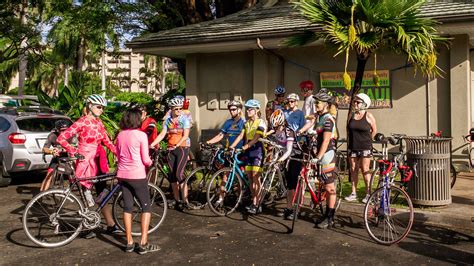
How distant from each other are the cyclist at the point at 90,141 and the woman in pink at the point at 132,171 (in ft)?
2.83

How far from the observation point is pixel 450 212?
22.7ft

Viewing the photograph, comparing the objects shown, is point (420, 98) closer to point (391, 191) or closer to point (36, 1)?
point (391, 191)

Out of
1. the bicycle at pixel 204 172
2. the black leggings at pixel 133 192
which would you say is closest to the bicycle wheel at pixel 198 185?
the bicycle at pixel 204 172

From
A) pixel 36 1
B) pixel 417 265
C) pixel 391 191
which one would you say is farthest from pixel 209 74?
pixel 36 1

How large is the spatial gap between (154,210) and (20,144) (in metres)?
4.66

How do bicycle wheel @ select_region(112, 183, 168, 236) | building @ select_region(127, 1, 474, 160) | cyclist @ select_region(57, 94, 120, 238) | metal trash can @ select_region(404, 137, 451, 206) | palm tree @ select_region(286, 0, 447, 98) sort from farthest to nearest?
building @ select_region(127, 1, 474, 160) < palm tree @ select_region(286, 0, 447, 98) < metal trash can @ select_region(404, 137, 451, 206) < cyclist @ select_region(57, 94, 120, 238) < bicycle wheel @ select_region(112, 183, 168, 236)

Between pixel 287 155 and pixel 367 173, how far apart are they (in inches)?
66.5

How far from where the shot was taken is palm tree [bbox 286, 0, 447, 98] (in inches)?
313

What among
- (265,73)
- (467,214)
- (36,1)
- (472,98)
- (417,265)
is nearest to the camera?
(417,265)

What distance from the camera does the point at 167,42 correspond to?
508 inches

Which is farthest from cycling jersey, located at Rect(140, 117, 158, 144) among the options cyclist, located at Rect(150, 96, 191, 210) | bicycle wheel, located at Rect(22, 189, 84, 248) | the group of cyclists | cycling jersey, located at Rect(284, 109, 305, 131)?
bicycle wheel, located at Rect(22, 189, 84, 248)

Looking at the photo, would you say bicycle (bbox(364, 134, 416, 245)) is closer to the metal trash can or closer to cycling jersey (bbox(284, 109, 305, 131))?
the metal trash can

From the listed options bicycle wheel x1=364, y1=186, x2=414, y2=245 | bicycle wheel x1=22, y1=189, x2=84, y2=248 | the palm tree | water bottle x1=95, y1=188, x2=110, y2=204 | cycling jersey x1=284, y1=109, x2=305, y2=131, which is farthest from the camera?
cycling jersey x1=284, y1=109, x2=305, y2=131

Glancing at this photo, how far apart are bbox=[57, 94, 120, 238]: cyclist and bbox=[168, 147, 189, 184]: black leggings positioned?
4.37 feet
